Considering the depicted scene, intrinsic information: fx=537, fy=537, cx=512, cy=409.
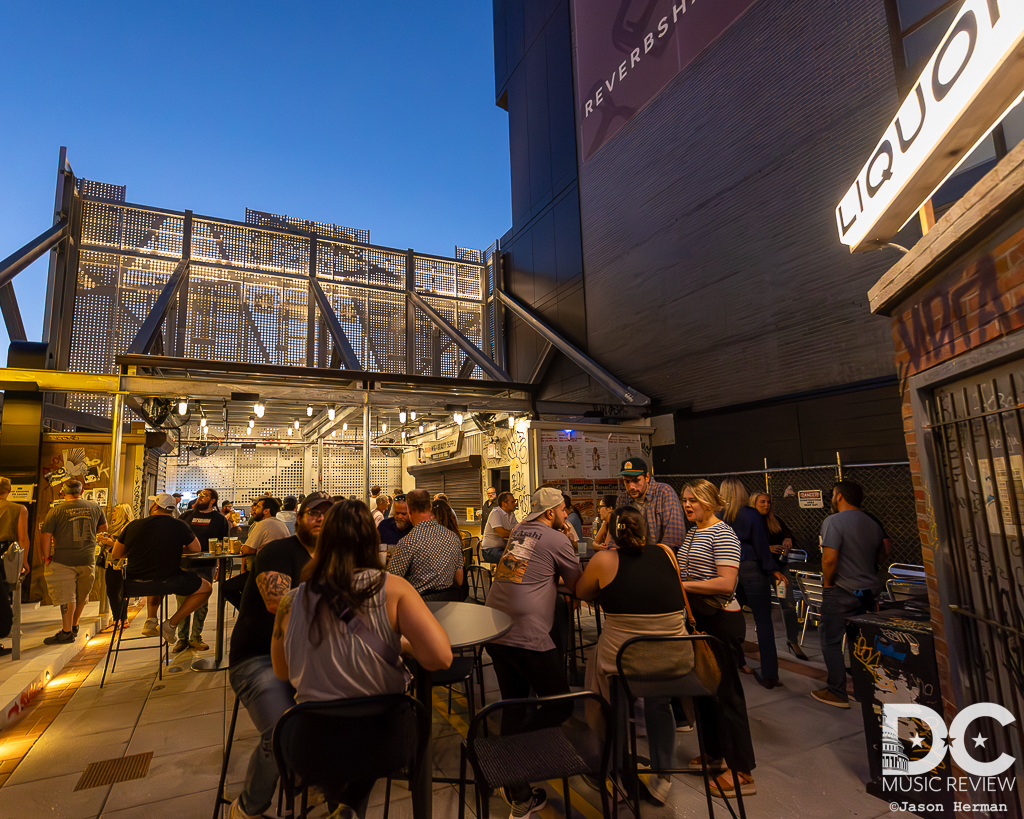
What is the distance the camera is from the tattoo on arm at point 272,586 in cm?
271

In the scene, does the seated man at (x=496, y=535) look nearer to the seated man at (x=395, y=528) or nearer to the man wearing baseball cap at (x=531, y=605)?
the seated man at (x=395, y=528)

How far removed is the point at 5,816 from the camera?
282 centimetres

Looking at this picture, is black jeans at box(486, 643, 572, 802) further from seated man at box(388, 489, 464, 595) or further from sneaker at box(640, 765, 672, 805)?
seated man at box(388, 489, 464, 595)

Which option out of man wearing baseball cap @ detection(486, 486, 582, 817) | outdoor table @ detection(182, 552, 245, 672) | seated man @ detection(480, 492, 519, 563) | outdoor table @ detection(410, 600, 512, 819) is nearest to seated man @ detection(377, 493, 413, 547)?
seated man @ detection(480, 492, 519, 563)

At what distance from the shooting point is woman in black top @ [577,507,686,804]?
2.73 meters

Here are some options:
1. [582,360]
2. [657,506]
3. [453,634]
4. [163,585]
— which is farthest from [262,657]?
[582,360]

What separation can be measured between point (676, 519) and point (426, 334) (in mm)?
12941

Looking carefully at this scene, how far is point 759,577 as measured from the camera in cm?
455

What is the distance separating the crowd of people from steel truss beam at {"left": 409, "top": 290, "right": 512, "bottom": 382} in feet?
27.6

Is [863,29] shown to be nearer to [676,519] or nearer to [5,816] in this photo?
[676,519]

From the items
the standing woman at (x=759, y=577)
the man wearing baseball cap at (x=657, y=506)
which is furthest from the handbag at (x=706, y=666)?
the standing woman at (x=759, y=577)

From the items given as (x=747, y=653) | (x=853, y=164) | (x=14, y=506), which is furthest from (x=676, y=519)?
(x=14, y=506)

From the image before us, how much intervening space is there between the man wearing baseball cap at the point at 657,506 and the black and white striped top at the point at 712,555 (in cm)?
100

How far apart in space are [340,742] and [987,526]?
2710 millimetres
